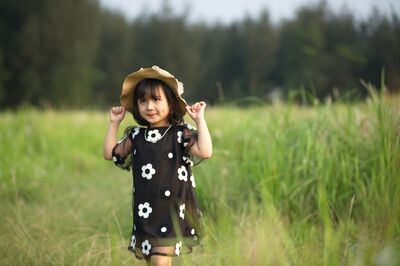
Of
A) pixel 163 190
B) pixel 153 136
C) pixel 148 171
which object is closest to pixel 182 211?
pixel 163 190

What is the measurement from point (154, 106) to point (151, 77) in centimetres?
14

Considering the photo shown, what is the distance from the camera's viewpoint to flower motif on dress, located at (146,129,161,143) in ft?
6.76

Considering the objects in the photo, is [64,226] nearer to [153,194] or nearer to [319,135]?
[153,194]

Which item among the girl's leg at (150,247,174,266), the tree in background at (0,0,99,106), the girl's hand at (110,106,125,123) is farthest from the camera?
the tree in background at (0,0,99,106)

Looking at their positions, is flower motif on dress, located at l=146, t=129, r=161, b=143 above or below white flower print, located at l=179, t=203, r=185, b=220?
Result: above

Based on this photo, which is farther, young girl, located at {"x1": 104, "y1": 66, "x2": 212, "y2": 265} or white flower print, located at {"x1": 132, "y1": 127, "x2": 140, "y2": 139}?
white flower print, located at {"x1": 132, "y1": 127, "x2": 140, "y2": 139}

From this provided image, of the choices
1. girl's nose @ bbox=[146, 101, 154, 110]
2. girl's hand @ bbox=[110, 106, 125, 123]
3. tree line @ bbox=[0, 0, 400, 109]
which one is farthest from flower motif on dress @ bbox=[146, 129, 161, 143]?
tree line @ bbox=[0, 0, 400, 109]

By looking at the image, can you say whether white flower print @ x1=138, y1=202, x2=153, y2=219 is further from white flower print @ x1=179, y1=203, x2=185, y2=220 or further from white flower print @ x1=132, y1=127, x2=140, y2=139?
white flower print @ x1=132, y1=127, x2=140, y2=139

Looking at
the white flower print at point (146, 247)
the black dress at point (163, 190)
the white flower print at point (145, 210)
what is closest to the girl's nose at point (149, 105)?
the black dress at point (163, 190)

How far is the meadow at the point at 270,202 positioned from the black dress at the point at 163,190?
16 centimetres

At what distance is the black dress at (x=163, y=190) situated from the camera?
6.59 feet

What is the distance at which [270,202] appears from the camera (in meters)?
3.12

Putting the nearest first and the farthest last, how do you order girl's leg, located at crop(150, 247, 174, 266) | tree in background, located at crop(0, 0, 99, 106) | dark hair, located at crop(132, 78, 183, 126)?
girl's leg, located at crop(150, 247, 174, 266), dark hair, located at crop(132, 78, 183, 126), tree in background, located at crop(0, 0, 99, 106)

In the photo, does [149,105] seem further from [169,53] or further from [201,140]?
[169,53]
